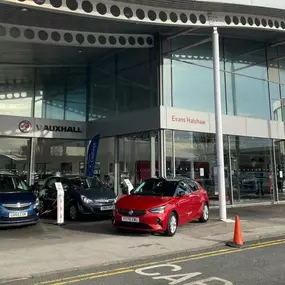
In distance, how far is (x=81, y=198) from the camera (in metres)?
13.4

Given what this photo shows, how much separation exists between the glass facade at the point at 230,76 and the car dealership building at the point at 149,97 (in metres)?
0.06

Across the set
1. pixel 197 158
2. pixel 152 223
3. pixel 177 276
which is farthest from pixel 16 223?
pixel 197 158

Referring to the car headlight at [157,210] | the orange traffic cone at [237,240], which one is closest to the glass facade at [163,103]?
the car headlight at [157,210]

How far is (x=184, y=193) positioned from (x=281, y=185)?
11347 mm

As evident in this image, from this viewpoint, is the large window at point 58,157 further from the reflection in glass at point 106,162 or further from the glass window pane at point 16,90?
the glass window pane at point 16,90

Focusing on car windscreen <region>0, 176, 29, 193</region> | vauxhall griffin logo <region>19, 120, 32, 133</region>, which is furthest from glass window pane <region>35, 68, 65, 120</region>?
car windscreen <region>0, 176, 29, 193</region>

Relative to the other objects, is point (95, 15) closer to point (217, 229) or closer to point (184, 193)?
point (184, 193)

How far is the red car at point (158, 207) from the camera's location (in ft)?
33.3

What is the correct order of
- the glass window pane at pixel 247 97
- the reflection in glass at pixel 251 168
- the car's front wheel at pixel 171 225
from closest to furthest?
the car's front wheel at pixel 171 225 < the reflection in glass at pixel 251 168 < the glass window pane at pixel 247 97

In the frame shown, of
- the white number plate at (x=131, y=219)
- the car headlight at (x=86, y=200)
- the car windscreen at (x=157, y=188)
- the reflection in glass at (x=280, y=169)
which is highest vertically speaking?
the reflection in glass at (x=280, y=169)

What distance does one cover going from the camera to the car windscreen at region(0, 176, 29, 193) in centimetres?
1245

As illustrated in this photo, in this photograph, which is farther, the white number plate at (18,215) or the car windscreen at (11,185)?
the car windscreen at (11,185)

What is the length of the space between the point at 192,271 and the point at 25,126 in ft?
46.1

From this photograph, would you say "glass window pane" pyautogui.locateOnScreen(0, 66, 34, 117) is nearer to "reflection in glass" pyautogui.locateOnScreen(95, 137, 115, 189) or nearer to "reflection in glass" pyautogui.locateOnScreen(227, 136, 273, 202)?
"reflection in glass" pyautogui.locateOnScreen(95, 137, 115, 189)
